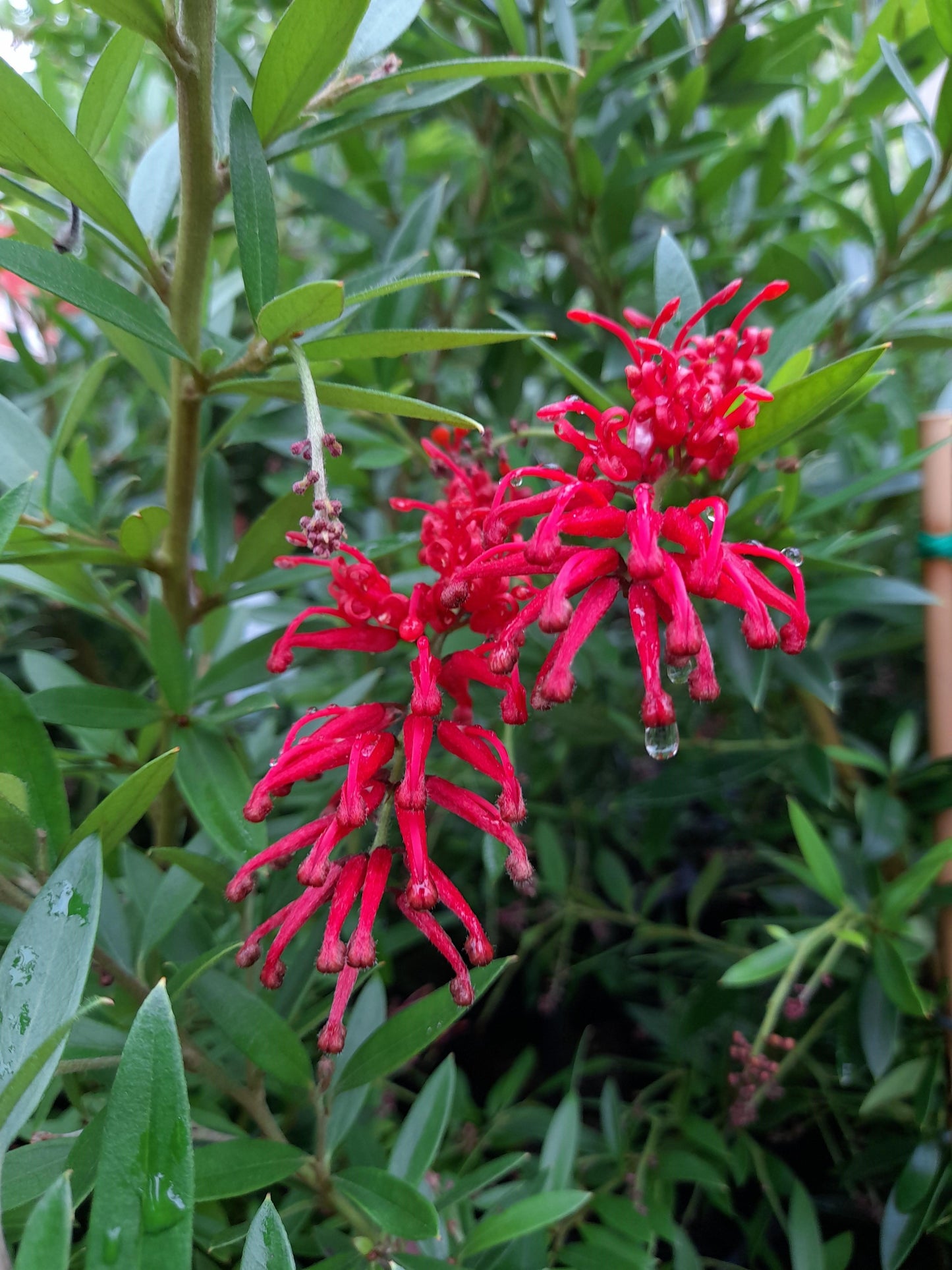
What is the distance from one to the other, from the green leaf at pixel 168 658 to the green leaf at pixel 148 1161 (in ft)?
1.01

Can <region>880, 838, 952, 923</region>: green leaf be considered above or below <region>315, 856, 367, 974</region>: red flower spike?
below

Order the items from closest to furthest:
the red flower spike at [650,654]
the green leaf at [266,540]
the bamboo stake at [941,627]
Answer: the red flower spike at [650,654] → the green leaf at [266,540] → the bamboo stake at [941,627]

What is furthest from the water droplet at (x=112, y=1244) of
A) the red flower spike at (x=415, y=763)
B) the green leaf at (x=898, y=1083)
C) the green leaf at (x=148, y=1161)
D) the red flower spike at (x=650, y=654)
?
the green leaf at (x=898, y=1083)

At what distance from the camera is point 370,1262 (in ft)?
1.85

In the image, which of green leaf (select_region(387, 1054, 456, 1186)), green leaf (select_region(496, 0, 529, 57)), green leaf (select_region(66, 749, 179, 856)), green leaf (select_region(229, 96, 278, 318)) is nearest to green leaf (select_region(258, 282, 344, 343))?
green leaf (select_region(229, 96, 278, 318))

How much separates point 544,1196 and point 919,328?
2.60 ft

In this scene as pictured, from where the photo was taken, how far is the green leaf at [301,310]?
443 millimetres

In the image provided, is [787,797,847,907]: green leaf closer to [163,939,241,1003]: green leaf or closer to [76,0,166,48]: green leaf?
[163,939,241,1003]: green leaf

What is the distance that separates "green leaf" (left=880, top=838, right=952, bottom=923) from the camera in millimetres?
752

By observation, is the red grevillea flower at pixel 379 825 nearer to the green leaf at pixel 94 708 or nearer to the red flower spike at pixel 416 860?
the red flower spike at pixel 416 860

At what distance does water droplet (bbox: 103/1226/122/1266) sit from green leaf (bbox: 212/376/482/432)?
40 cm

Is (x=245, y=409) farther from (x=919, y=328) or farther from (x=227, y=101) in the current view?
(x=919, y=328)

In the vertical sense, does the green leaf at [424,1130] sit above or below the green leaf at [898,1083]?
above

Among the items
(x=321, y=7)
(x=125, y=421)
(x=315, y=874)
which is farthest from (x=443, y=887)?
(x=125, y=421)
